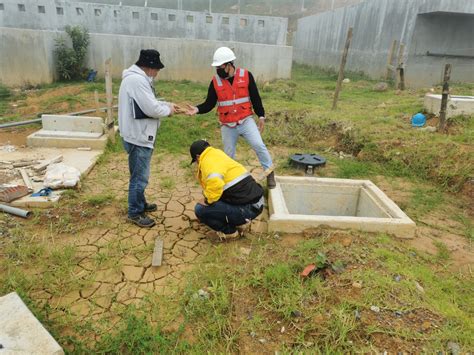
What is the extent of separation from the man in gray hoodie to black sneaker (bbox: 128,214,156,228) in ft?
0.94

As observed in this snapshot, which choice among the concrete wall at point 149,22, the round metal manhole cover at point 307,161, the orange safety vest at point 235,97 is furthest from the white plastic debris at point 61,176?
the concrete wall at point 149,22

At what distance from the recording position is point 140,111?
3525 millimetres

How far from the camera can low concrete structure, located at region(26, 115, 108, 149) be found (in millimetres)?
6277

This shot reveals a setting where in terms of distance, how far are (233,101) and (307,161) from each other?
7.08 ft

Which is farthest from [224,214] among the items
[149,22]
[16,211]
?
[149,22]

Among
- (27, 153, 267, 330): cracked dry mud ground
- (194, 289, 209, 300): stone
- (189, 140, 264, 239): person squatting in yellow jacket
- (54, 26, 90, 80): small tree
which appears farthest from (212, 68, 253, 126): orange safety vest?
(54, 26, 90, 80): small tree

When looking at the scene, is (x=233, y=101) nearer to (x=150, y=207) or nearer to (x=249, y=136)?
(x=249, y=136)

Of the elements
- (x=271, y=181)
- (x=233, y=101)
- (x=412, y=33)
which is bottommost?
(x=271, y=181)

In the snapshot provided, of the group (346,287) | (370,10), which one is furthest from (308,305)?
(370,10)

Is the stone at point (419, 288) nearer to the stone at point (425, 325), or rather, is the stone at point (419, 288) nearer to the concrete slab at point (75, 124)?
the stone at point (425, 325)

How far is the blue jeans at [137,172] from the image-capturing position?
372cm

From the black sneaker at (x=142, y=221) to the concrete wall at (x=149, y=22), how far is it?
1666 cm

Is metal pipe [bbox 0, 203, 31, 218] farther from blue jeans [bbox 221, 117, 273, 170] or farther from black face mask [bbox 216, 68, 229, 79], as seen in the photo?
black face mask [bbox 216, 68, 229, 79]

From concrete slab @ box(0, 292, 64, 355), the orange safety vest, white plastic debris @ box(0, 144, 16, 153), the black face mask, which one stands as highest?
the black face mask
